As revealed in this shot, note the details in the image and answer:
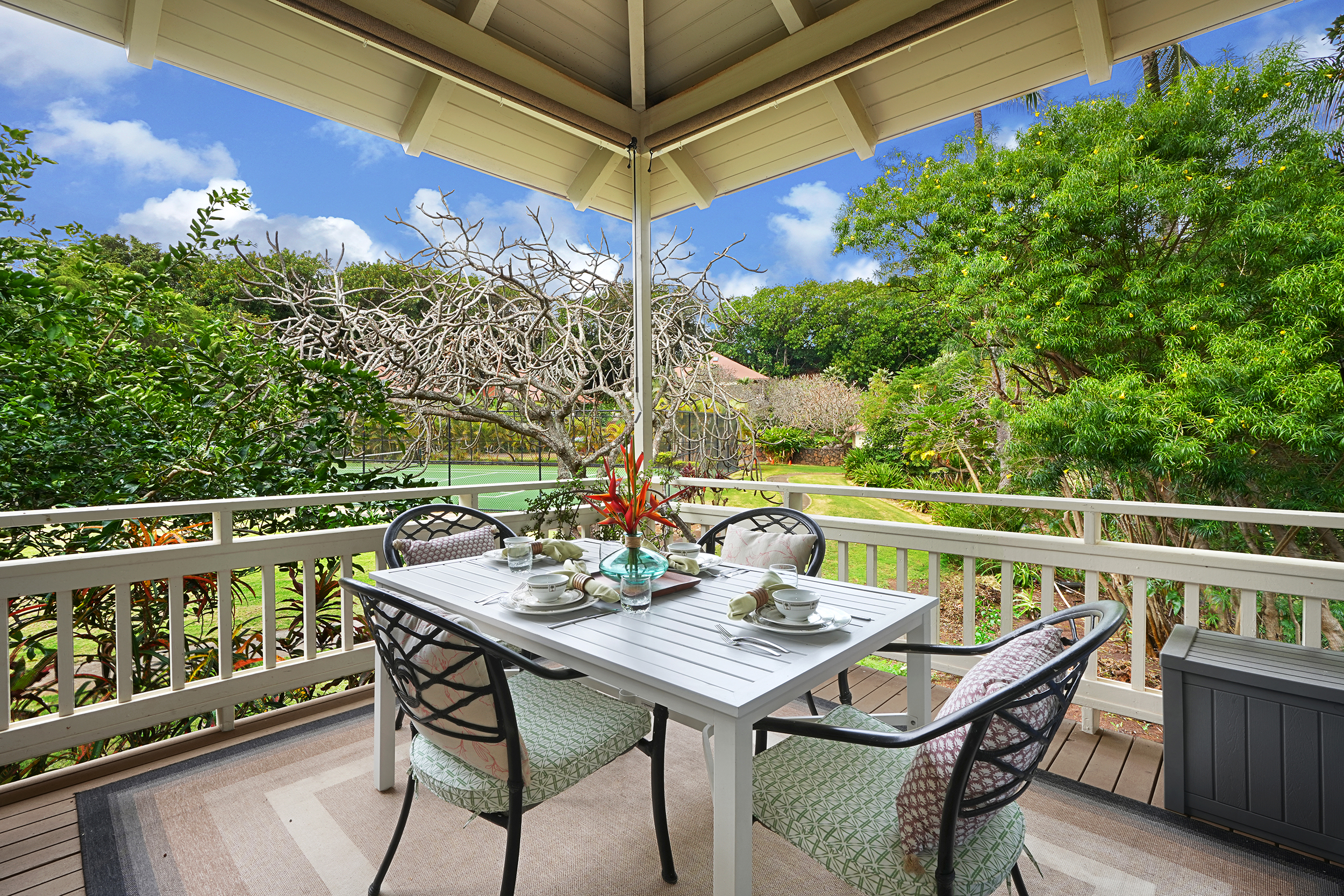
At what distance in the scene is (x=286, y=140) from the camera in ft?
109

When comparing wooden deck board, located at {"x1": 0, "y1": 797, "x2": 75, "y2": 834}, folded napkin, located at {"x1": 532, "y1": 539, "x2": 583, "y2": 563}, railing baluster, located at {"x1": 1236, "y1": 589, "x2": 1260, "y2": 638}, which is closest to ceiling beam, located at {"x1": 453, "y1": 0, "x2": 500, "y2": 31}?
folded napkin, located at {"x1": 532, "y1": 539, "x2": 583, "y2": 563}

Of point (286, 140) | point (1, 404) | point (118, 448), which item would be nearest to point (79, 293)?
point (1, 404)

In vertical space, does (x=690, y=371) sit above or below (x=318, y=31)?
below

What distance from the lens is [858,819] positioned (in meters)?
1.25

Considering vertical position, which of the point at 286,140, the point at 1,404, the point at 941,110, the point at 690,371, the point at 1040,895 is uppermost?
the point at 286,140

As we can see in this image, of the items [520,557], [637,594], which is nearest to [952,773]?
[637,594]

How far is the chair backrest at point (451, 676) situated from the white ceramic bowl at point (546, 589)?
355 millimetres

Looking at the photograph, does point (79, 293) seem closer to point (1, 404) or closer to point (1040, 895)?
point (1, 404)

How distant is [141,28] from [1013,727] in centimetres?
385

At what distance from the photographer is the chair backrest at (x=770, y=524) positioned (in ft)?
8.79

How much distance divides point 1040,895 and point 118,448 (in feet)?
13.6

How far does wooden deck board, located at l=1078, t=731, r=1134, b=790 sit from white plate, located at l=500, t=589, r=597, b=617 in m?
1.91

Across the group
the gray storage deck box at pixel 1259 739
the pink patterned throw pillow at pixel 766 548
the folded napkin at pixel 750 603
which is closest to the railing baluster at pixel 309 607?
the pink patterned throw pillow at pixel 766 548

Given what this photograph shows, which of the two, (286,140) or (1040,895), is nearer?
(1040,895)
